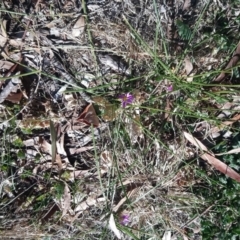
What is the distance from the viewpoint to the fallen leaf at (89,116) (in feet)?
8.25

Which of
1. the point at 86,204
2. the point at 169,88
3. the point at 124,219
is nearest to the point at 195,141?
the point at 169,88

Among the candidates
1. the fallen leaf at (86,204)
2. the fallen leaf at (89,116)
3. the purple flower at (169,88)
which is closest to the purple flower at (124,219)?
the fallen leaf at (86,204)

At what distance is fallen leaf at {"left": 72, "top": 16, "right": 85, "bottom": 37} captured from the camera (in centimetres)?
253

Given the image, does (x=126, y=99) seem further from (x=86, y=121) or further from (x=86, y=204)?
(x=86, y=204)

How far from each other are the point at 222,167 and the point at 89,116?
30.3 inches

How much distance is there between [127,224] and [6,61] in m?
1.10

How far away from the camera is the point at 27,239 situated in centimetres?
257

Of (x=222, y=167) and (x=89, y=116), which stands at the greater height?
(x=89, y=116)

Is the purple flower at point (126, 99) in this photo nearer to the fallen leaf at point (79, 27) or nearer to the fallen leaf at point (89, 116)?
the fallen leaf at point (89, 116)

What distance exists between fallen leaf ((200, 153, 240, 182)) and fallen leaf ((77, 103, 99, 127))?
0.64 meters

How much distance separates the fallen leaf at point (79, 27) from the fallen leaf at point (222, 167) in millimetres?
955

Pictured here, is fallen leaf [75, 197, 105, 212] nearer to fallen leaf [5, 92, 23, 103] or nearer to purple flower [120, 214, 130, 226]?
purple flower [120, 214, 130, 226]

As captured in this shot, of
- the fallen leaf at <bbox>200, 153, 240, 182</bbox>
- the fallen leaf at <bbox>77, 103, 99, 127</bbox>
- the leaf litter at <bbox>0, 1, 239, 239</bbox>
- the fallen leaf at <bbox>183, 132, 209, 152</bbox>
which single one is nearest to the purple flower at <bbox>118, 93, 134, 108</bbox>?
the leaf litter at <bbox>0, 1, 239, 239</bbox>

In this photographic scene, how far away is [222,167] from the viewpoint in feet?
8.35
